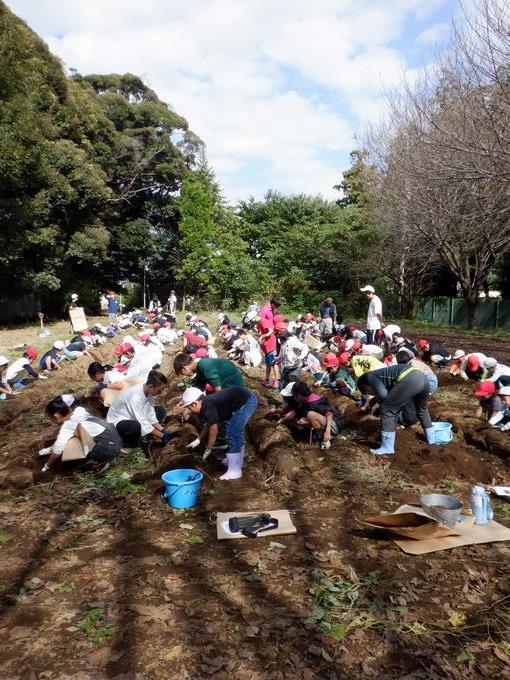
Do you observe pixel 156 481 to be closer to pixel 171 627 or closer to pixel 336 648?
pixel 171 627

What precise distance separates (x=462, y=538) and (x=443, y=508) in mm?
255

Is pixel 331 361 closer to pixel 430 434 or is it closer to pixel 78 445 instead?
pixel 430 434

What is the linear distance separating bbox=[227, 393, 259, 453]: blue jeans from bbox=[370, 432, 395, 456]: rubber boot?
5.19 feet

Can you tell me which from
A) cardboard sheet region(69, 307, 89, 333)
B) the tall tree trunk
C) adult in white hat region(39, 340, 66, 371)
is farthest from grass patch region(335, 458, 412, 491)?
the tall tree trunk

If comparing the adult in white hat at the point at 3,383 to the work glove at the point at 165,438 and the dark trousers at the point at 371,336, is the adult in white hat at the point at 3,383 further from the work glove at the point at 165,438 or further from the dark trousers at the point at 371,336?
the dark trousers at the point at 371,336

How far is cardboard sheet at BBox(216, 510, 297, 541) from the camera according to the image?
3.94 m

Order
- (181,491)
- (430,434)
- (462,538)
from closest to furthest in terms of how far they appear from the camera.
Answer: (462,538) → (181,491) → (430,434)

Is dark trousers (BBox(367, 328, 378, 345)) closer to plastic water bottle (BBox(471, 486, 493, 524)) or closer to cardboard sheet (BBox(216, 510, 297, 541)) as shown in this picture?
plastic water bottle (BBox(471, 486, 493, 524))

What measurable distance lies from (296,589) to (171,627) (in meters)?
0.85

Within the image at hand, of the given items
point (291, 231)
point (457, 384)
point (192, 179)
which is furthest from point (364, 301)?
point (457, 384)

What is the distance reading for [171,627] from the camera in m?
2.87

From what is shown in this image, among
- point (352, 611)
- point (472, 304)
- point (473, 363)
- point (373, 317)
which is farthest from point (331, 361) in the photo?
point (472, 304)

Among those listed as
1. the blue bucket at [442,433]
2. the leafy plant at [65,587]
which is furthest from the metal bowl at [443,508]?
the leafy plant at [65,587]

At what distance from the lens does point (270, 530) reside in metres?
3.98
